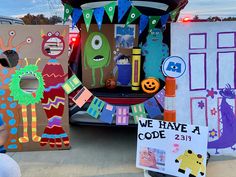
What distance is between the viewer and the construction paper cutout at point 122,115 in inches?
192

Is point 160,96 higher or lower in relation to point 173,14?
lower

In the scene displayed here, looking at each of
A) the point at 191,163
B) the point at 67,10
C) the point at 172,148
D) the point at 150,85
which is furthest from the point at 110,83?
the point at 191,163

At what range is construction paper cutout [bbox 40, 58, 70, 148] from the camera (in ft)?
16.0

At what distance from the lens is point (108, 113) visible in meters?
4.88

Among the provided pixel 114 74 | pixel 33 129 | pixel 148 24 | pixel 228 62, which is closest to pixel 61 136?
pixel 33 129

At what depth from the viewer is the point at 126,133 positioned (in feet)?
19.4

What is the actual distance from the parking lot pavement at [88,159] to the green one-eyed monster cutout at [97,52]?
3.56 feet

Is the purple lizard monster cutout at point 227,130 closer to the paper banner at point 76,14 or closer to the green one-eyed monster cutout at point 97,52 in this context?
the green one-eyed monster cutout at point 97,52

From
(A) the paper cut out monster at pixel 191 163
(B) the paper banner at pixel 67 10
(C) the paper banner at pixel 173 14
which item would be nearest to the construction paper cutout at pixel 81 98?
(B) the paper banner at pixel 67 10

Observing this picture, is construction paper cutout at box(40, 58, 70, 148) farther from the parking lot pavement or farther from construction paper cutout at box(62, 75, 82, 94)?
the parking lot pavement

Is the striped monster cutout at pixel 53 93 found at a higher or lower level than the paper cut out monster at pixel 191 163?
higher

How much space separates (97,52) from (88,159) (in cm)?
173

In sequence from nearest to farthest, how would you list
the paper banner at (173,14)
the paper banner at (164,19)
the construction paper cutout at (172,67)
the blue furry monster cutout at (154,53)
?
the construction paper cutout at (172,67) → the paper banner at (164,19) → the paper banner at (173,14) → the blue furry monster cutout at (154,53)

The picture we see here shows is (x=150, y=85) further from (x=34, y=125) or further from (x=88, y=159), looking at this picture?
(x=34, y=125)
